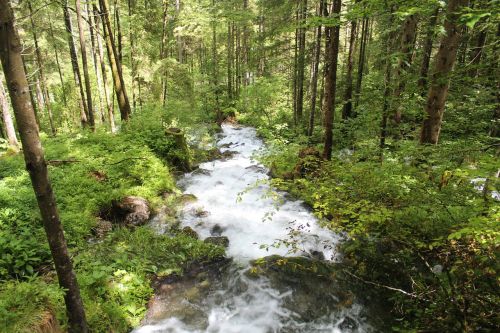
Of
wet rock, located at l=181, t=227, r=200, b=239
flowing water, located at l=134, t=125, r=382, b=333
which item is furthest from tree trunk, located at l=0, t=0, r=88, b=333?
wet rock, located at l=181, t=227, r=200, b=239

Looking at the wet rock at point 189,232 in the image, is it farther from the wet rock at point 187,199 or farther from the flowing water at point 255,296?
the wet rock at point 187,199

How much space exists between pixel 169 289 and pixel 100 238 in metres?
2.51

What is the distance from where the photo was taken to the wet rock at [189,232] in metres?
8.15

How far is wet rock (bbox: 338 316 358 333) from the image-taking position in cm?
543

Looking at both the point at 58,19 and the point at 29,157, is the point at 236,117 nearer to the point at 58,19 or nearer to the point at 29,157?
the point at 58,19

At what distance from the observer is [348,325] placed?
5508mm

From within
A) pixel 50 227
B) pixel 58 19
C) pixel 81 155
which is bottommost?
pixel 81 155

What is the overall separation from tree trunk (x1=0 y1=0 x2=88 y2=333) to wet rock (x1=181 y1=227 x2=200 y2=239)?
4234 mm

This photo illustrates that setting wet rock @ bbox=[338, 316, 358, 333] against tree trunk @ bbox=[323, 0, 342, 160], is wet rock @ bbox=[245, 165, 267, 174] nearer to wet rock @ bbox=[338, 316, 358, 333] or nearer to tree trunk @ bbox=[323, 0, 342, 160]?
tree trunk @ bbox=[323, 0, 342, 160]

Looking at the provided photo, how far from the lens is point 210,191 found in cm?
1136

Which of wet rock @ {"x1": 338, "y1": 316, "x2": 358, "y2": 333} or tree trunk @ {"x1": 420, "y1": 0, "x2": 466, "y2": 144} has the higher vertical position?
tree trunk @ {"x1": 420, "y1": 0, "x2": 466, "y2": 144}

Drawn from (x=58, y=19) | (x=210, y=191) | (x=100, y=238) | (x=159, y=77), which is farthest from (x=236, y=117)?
(x=100, y=238)

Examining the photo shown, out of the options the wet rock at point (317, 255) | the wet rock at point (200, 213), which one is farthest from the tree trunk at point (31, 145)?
the wet rock at point (200, 213)

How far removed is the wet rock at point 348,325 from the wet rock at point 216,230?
411 centimetres
